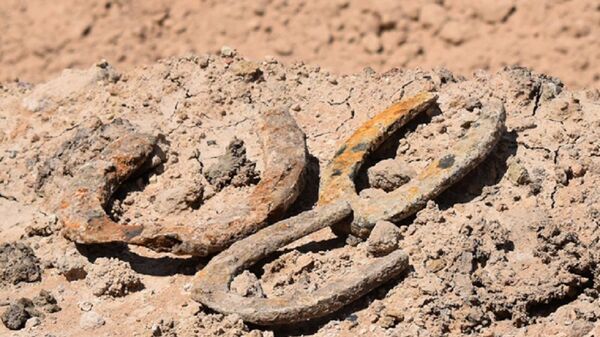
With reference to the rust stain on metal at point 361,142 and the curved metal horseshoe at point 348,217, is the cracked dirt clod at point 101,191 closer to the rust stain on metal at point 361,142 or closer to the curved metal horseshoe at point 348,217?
the curved metal horseshoe at point 348,217

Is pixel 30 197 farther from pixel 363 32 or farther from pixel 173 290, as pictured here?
pixel 363 32

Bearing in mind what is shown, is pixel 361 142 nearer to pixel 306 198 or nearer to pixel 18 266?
pixel 306 198

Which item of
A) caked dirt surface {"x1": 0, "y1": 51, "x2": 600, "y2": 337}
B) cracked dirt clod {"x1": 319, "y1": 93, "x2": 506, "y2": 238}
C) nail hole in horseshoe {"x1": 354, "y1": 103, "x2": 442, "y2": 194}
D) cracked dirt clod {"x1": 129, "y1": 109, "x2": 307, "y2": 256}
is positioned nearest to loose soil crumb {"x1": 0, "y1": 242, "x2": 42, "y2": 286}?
caked dirt surface {"x1": 0, "y1": 51, "x2": 600, "y2": 337}

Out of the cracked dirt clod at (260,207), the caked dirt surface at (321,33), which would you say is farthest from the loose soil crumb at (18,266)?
the caked dirt surface at (321,33)

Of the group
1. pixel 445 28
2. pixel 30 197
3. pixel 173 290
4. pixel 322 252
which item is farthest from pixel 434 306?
pixel 445 28

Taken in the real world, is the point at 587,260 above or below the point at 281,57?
below

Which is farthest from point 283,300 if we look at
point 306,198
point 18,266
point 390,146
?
point 18,266

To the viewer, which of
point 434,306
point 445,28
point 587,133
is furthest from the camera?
point 445,28
